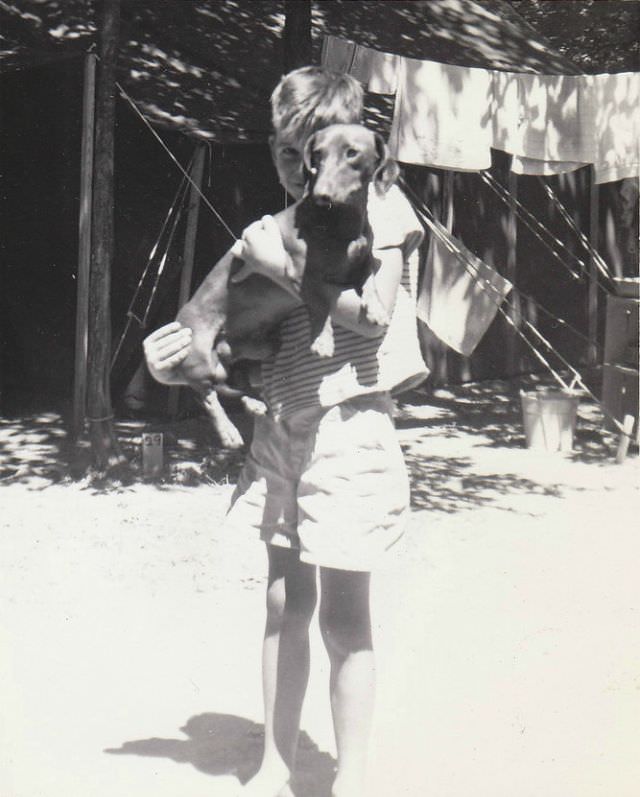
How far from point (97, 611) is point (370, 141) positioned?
2.77 meters

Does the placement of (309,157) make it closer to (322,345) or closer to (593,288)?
(322,345)

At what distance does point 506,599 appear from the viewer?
484 cm

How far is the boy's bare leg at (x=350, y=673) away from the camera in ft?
8.72

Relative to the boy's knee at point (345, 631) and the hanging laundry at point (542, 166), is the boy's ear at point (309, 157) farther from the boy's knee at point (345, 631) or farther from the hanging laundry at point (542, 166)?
the hanging laundry at point (542, 166)

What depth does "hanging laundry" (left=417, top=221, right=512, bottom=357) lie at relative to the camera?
27.3 ft

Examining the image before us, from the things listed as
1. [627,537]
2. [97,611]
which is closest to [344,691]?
[97,611]

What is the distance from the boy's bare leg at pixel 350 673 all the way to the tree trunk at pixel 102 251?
180 inches

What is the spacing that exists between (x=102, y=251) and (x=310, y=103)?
4683 mm

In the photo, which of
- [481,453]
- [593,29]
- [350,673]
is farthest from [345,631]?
[593,29]

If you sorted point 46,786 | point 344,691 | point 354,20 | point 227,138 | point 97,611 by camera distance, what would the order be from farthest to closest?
point 354,20 < point 227,138 < point 97,611 < point 46,786 < point 344,691

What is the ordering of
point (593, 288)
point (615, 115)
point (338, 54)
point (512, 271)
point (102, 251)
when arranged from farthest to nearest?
point (593, 288) → point (512, 271) → point (615, 115) → point (338, 54) → point (102, 251)

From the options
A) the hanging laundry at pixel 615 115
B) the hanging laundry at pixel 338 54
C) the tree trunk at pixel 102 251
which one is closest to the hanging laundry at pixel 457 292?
the hanging laundry at pixel 615 115

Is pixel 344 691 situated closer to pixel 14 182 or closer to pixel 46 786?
pixel 46 786

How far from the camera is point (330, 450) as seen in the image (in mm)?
2611
